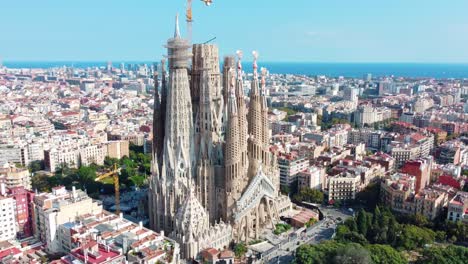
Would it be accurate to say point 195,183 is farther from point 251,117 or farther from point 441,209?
point 441,209

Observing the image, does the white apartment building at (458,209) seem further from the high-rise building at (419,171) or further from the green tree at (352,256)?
the green tree at (352,256)

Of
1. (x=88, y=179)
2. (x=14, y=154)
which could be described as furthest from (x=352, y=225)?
(x=14, y=154)

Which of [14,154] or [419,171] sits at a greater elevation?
[419,171]

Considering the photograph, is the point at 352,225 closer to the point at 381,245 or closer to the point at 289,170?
the point at 381,245

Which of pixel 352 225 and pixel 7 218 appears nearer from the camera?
pixel 7 218

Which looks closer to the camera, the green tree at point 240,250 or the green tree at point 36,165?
the green tree at point 240,250

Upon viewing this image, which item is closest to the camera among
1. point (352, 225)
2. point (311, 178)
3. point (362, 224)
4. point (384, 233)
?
point (384, 233)

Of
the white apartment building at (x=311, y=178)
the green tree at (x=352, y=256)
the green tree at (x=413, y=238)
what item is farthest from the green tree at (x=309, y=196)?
the green tree at (x=352, y=256)

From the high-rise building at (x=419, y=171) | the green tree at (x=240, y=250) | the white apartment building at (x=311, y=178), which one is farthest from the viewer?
the white apartment building at (x=311, y=178)
